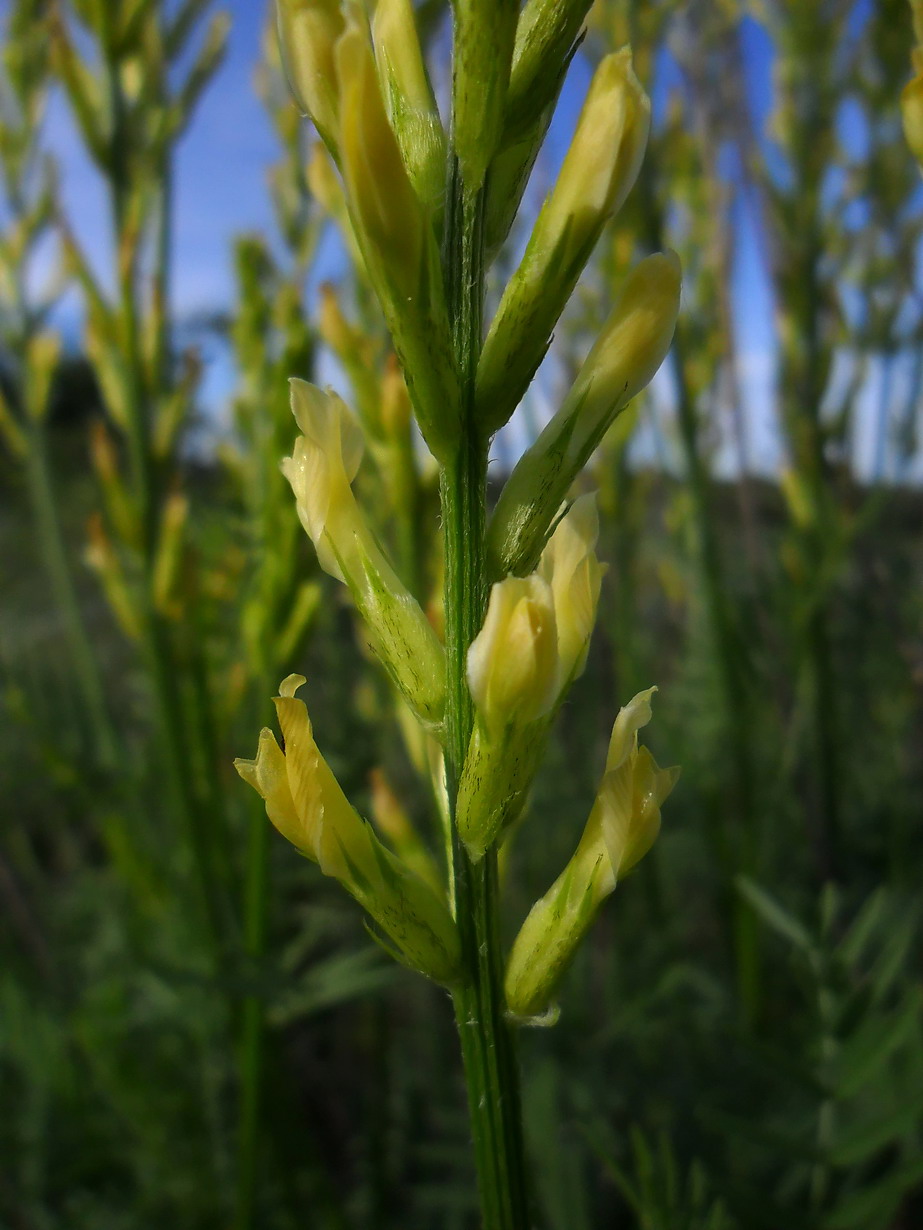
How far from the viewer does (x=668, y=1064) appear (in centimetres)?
175

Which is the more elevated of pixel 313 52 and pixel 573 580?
pixel 313 52

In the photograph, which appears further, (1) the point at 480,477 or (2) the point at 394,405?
(2) the point at 394,405

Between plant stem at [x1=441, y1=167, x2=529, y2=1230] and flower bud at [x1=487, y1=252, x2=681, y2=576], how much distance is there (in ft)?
0.06

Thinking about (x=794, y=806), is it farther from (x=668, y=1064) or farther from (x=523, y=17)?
(x=523, y=17)

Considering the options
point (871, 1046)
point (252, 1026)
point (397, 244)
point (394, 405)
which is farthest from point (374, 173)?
point (252, 1026)

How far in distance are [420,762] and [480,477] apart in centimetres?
39

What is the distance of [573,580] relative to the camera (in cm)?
49

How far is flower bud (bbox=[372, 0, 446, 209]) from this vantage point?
509 millimetres

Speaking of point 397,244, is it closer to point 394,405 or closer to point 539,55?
point 539,55

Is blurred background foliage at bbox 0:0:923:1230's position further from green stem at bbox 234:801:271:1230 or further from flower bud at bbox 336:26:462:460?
flower bud at bbox 336:26:462:460

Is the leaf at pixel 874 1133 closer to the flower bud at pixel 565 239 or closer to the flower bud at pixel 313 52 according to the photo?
the flower bud at pixel 565 239

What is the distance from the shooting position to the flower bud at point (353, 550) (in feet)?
1.72

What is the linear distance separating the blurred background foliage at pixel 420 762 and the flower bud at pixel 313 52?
501mm

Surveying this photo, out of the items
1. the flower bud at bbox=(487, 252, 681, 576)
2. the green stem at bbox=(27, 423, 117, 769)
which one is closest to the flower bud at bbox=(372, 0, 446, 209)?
the flower bud at bbox=(487, 252, 681, 576)
